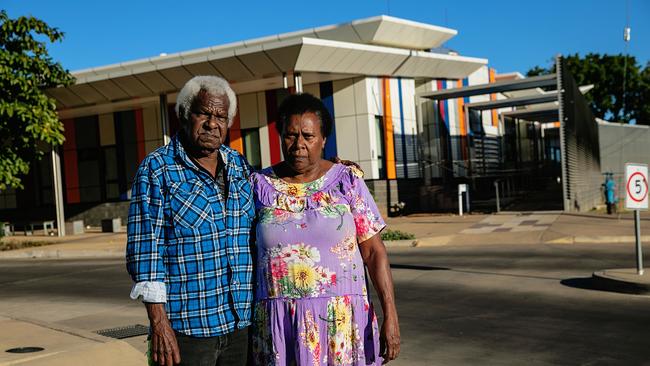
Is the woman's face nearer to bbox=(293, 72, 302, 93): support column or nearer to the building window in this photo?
bbox=(293, 72, 302, 93): support column

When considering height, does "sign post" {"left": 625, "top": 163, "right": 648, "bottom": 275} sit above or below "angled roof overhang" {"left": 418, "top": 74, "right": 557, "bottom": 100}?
below

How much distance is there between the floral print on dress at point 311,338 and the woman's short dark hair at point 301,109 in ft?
2.82

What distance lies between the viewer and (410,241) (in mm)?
16922

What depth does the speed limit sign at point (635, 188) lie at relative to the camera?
995cm

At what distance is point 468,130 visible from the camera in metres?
33.0

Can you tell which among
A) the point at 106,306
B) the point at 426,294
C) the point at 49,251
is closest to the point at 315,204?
the point at 426,294

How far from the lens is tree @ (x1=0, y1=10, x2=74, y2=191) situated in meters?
19.8

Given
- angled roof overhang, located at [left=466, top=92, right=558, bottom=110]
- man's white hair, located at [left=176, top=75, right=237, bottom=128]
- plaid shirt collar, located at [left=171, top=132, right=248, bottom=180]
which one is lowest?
plaid shirt collar, located at [left=171, top=132, right=248, bottom=180]

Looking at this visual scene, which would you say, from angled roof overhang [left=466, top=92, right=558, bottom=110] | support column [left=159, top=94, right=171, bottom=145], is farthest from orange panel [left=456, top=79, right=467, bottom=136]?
support column [left=159, top=94, right=171, bottom=145]

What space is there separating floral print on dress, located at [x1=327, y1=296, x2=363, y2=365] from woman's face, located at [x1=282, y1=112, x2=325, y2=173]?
2.02 ft

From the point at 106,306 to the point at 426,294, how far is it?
426 centimetres

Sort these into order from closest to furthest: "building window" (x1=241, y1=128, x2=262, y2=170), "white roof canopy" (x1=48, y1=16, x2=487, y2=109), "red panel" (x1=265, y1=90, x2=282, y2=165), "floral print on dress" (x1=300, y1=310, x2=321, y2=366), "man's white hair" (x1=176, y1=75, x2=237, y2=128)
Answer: "floral print on dress" (x1=300, y1=310, x2=321, y2=366) → "man's white hair" (x1=176, y1=75, x2=237, y2=128) → "white roof canopy" (x1=48, y1=16, x2=487, y2=109) → "red panel" (x1=265, y1=90, x2=282, y2=165) → "building window" (x1=241, y1=128, x2=262, y2=170)

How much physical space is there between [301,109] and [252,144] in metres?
25.6

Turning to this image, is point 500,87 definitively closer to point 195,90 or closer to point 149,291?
point 195,90
